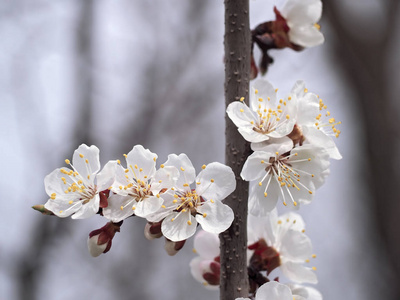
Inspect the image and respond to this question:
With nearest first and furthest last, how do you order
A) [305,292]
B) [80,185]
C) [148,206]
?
1. [148,206]
2. [80,185]
3. [305,292]

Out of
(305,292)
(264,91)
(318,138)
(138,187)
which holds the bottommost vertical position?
(305,292)

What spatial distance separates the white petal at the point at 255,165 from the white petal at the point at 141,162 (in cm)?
18

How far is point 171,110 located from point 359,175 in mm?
1865

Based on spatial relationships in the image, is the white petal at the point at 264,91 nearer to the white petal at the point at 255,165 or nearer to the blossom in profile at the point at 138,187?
the white petal at the point at 255,165

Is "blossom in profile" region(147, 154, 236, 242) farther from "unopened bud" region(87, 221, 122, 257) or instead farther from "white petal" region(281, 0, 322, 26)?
"white petal" region(281, 0, 322, 26)

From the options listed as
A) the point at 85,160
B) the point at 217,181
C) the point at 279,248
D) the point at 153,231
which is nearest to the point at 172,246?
the point at 153,231

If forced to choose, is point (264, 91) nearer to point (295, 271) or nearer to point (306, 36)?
point (306, 36)

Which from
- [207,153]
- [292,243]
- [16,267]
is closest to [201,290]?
[207,153]

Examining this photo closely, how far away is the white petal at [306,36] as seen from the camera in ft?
4.27

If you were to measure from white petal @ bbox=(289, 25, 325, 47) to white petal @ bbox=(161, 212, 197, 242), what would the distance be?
61 cm

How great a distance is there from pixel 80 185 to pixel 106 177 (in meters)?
0.10

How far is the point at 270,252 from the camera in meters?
1.19

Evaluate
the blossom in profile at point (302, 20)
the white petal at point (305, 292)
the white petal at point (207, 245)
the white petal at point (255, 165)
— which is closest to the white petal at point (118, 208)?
→ the white petal at point (255, 165)

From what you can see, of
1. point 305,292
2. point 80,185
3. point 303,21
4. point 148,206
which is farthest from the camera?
point 303,21
